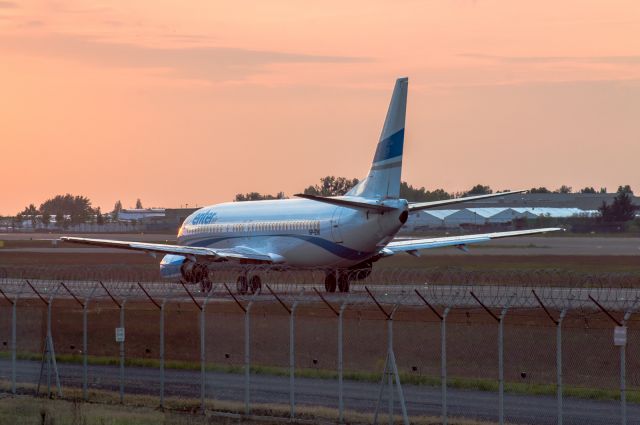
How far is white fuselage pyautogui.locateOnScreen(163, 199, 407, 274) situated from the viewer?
172ft

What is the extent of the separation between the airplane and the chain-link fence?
18.7 feet

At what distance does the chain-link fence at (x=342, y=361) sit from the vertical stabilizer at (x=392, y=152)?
7.42 m

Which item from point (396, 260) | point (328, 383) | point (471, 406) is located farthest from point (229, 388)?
point (396, 260)

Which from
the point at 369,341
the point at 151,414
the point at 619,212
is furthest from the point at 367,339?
the point at 619,212

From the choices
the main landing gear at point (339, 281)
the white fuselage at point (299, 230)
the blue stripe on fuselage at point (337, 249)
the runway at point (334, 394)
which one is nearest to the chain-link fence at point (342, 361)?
the runway at point (334, 394)

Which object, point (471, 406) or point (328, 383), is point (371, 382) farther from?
point (471, 406)

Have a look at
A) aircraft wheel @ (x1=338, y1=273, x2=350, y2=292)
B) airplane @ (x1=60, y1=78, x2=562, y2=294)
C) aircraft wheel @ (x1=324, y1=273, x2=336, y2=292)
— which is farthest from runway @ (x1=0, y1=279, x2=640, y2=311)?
airplane @ (x1=60, y1=78, x2=562, y2=294)

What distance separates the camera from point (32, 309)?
49219 millimetres

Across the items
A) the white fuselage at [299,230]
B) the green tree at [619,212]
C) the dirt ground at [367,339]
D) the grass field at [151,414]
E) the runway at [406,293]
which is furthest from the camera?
the green tree at [619,212]

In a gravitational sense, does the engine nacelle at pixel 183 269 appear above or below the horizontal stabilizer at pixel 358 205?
below

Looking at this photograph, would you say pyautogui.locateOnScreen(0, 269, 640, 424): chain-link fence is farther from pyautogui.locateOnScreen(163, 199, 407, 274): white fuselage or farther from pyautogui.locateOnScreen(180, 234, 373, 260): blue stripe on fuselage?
pyautogui.locateOnScreen(180, 234, 373, 260): blue stripe on fuselage

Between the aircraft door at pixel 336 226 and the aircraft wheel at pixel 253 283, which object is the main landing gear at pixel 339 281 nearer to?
the aircraft door at pixel 336 226

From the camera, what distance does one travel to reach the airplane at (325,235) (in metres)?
51.8

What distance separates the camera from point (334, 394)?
1182 inches
